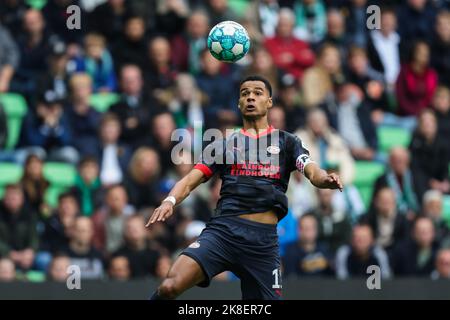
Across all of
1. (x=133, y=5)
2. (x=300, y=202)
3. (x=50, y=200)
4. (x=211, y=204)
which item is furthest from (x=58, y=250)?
(x=133, y=5)

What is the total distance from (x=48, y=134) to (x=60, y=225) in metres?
1.47

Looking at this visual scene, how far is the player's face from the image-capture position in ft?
32.3

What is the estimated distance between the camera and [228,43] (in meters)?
10.5

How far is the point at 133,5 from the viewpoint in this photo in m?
16.5

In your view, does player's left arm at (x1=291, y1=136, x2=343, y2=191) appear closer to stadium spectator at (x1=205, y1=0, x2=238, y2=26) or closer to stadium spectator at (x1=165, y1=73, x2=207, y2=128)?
stadium spectator at (x1=165, y1=73, x2=207, y2=128)

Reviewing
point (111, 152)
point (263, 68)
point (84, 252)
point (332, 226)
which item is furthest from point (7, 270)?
point (263, 68)

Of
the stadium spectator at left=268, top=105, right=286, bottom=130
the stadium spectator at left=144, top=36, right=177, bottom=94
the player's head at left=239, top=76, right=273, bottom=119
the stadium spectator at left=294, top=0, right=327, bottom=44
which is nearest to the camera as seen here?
the player's head at left=239, top=76, right=273, bottom=119

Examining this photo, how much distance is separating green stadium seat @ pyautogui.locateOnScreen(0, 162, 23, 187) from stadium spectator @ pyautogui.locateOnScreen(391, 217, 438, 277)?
4.89m

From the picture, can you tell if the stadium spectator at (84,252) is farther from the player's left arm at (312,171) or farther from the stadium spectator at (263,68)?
the player's left arm at (312,171)

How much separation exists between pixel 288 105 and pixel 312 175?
6.46 metres

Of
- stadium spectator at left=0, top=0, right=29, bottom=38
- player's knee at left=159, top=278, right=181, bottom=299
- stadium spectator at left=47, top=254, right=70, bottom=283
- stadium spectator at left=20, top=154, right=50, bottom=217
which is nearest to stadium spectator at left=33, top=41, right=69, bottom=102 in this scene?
stadium spectator at left=0, top=0, right=29, bottom=38

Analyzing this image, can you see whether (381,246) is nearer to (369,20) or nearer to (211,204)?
(211,204)

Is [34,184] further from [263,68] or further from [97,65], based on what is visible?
[263,68]

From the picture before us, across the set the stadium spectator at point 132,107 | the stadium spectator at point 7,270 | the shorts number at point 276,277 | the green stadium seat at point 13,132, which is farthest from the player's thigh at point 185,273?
the green stadium seat at point 13,132
